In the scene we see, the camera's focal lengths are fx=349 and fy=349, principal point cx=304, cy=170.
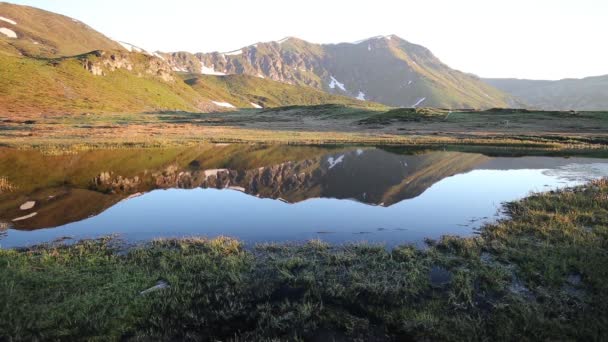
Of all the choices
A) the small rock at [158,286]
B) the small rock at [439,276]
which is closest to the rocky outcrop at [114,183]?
the small rock at [158,286]

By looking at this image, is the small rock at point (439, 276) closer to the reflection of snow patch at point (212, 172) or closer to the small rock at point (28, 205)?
the small rock at point (28, 205)

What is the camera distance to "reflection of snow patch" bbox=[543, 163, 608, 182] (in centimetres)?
3433

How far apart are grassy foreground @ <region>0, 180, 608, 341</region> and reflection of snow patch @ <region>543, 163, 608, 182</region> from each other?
2104cm

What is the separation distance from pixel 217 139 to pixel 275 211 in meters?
56.1

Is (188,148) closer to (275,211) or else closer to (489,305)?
(275,211)

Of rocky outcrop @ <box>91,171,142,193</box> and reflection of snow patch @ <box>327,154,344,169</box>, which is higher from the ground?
reflection of snow patch @ <box>327,154,344,169</box>

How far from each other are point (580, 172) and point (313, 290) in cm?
3902

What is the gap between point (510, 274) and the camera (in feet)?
44.2

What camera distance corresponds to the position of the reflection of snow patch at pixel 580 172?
34.3 m

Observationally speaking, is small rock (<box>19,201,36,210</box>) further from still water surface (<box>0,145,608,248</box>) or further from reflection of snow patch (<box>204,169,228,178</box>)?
reflection of snow patch (<box>204,169,228,178</box>)

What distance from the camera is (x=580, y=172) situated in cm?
3769

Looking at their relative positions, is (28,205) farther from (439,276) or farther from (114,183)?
(439,276)

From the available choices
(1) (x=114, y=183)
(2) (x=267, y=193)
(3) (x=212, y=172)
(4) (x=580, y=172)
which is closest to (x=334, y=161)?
(3) (x=212, y=172)

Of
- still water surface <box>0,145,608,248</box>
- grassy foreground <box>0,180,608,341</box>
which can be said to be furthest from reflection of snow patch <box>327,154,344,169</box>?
grassy foreground <box>0,180,608,341</box>
